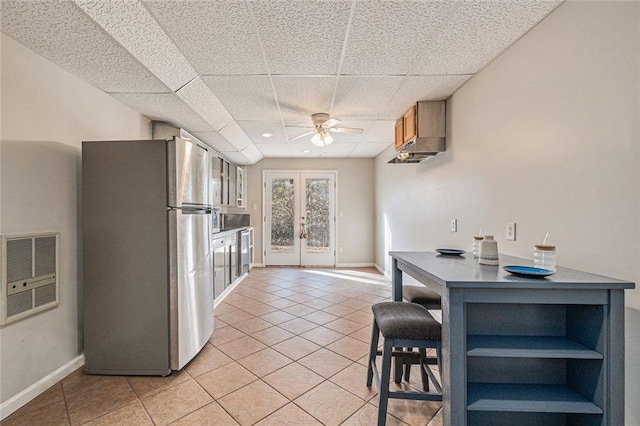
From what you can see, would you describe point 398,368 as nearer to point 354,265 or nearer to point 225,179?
point 225,179

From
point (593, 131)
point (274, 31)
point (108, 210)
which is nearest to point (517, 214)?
point (593, 131)

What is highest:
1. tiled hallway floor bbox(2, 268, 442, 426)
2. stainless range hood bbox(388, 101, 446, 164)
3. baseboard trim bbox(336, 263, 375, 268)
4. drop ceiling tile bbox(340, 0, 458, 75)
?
drop ceiling tile bbox(340, 0, 458, 75)

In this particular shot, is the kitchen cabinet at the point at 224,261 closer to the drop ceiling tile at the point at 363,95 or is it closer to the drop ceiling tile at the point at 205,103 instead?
the drop ceiling tile at the point at 205,103

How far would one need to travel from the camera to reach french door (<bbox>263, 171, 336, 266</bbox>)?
20.2ft

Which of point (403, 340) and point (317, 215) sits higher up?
point (317, 215)

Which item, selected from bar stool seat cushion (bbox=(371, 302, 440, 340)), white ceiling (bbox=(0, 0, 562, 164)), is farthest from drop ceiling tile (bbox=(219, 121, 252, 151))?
bar stool seat cushion (bbox=(371, 302, 440, 340))

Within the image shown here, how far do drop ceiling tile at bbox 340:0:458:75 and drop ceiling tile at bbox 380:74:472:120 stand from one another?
0.25m

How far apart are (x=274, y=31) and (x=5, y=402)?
2.79 metres

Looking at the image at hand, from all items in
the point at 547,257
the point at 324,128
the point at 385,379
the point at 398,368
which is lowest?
the point at 398,368

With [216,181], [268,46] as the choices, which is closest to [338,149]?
[216,181]

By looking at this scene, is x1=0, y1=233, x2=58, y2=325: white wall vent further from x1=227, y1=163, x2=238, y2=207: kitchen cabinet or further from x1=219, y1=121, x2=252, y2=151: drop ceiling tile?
x1=227, y1=163, x2=238, y2=207: kitchen cabinet

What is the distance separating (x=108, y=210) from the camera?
2102 millimetres

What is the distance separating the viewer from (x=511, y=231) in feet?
6.40

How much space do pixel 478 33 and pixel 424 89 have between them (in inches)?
33.5
